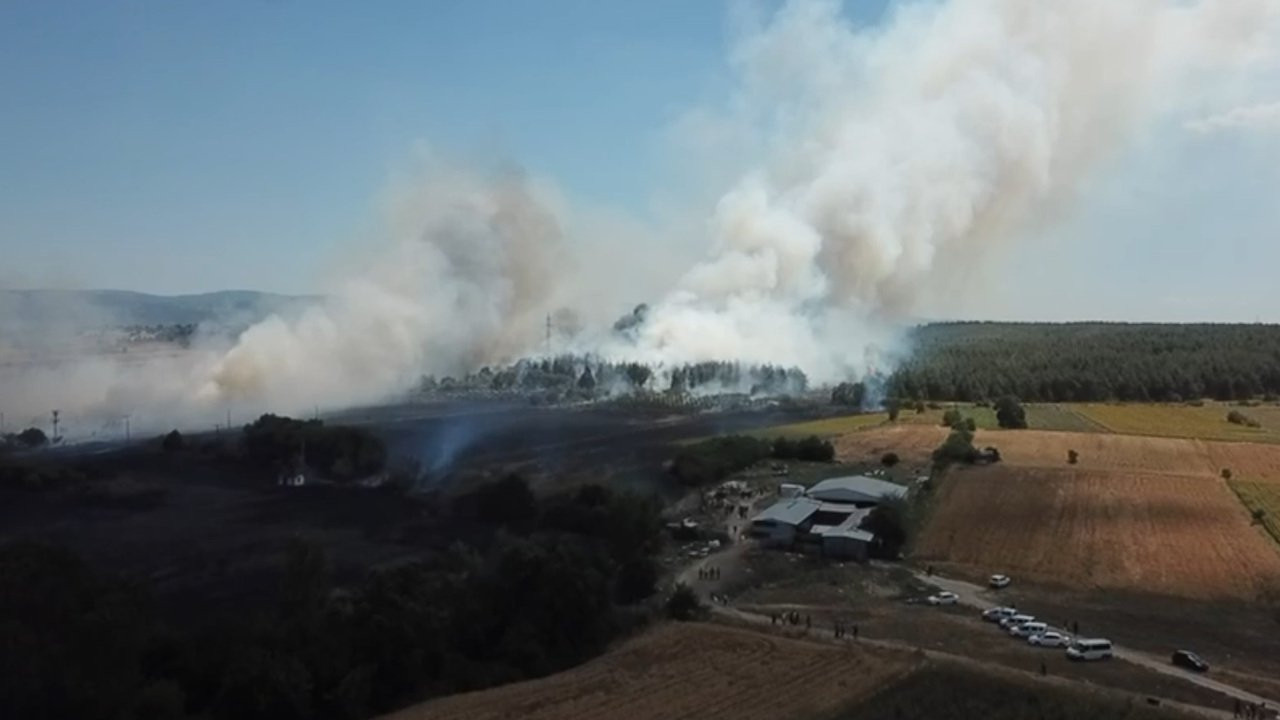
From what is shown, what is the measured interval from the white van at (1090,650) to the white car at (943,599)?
494cm

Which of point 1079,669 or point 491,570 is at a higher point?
point 491,570

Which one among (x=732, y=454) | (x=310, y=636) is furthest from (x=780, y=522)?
(x=310, y=636)

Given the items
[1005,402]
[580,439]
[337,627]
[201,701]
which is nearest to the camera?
[201,701]

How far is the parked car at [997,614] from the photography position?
1089 inches

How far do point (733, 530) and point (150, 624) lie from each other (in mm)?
21544

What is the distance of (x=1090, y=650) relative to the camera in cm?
2447

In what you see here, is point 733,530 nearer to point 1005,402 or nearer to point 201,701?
point 201,701

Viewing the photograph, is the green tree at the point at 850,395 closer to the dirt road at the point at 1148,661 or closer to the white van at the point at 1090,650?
the dirt road at the point at 1148,661

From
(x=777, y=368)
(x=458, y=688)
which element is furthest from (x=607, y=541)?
(x=777, y=368)

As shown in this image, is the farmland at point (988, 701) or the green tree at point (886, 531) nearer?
the farmland at point (988, 701)

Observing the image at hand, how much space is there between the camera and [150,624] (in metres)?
21.2

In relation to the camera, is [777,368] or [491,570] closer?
[491,570]

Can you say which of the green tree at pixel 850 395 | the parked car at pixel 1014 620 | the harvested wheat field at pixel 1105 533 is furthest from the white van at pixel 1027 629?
the green tree at pixel 850 395

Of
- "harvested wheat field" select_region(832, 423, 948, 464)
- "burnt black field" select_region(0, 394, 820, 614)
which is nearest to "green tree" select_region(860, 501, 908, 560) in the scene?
"burnt black field" select_region(0, 394, 820, 614)
